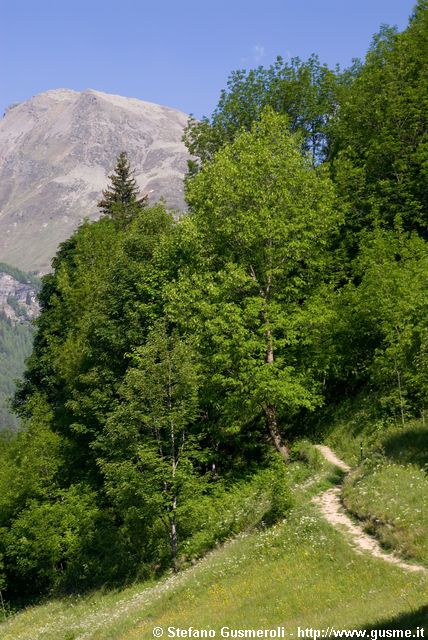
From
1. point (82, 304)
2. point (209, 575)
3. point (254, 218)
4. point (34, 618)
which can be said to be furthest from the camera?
point (82, 304)

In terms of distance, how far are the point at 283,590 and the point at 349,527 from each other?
4.28 metres

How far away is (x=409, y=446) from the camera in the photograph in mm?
29891

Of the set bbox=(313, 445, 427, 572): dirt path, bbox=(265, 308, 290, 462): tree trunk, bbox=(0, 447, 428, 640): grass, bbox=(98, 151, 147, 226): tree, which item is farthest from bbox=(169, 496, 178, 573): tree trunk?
bbox=(98, 151, 147, 226): tree

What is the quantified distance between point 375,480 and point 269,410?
11918mm

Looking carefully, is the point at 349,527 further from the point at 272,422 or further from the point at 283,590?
the point at 272,422

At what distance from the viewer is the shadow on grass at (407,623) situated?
49.7 feet

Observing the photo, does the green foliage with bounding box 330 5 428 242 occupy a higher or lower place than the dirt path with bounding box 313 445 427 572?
higher

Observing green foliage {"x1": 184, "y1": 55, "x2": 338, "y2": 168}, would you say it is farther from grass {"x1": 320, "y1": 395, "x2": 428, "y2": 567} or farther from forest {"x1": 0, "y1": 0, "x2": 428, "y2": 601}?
grass {"x1": 320, "y1": 395, "x2": 428, "y2": 567}

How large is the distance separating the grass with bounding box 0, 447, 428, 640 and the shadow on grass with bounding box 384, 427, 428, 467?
12.1 ft

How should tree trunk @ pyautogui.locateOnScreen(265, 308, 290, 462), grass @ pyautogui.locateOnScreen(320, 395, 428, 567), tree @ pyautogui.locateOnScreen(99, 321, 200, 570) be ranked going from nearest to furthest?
grass @ pyautogui.locateOnScreen(320, 395, 428, 567) → tree @ pyautogui.locateOnScreen(99, 321, 200, 570) → tree trunk @ pyautogui.locateOnScreen(265, 308, 290, 462)

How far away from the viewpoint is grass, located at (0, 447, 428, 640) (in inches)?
764

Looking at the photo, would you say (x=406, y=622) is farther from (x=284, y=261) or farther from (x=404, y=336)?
(x=284, y=261)

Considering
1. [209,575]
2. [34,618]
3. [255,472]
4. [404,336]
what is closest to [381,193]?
[404,336]

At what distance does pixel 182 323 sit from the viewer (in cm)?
3988
